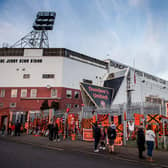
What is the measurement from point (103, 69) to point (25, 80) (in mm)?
21422

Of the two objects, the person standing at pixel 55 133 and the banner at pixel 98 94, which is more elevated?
the banner at pixel 98 94

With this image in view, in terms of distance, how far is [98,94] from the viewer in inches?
1586

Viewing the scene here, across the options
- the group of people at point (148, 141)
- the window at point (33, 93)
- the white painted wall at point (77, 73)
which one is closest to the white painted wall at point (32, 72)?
the window at point (33, 93)

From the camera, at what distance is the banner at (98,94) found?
38562mm

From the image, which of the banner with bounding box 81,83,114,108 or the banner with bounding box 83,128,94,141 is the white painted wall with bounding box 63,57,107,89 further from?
the banner with bounding box 83,128,94,141

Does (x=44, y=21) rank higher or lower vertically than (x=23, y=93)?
higher

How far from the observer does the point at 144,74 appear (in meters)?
66.8

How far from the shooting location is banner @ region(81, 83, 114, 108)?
127 ft

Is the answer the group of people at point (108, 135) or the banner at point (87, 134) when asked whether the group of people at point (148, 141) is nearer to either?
the group of people at point (108, 135)

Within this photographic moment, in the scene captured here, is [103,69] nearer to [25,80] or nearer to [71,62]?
[71,62]

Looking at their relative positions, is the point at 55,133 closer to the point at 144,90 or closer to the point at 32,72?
the point at 32,72

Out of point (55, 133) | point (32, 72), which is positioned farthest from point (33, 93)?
point (55, 133)

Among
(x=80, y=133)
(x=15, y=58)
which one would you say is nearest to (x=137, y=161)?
(x=80, y=133)

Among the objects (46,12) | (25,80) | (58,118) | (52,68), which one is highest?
(46,12)
